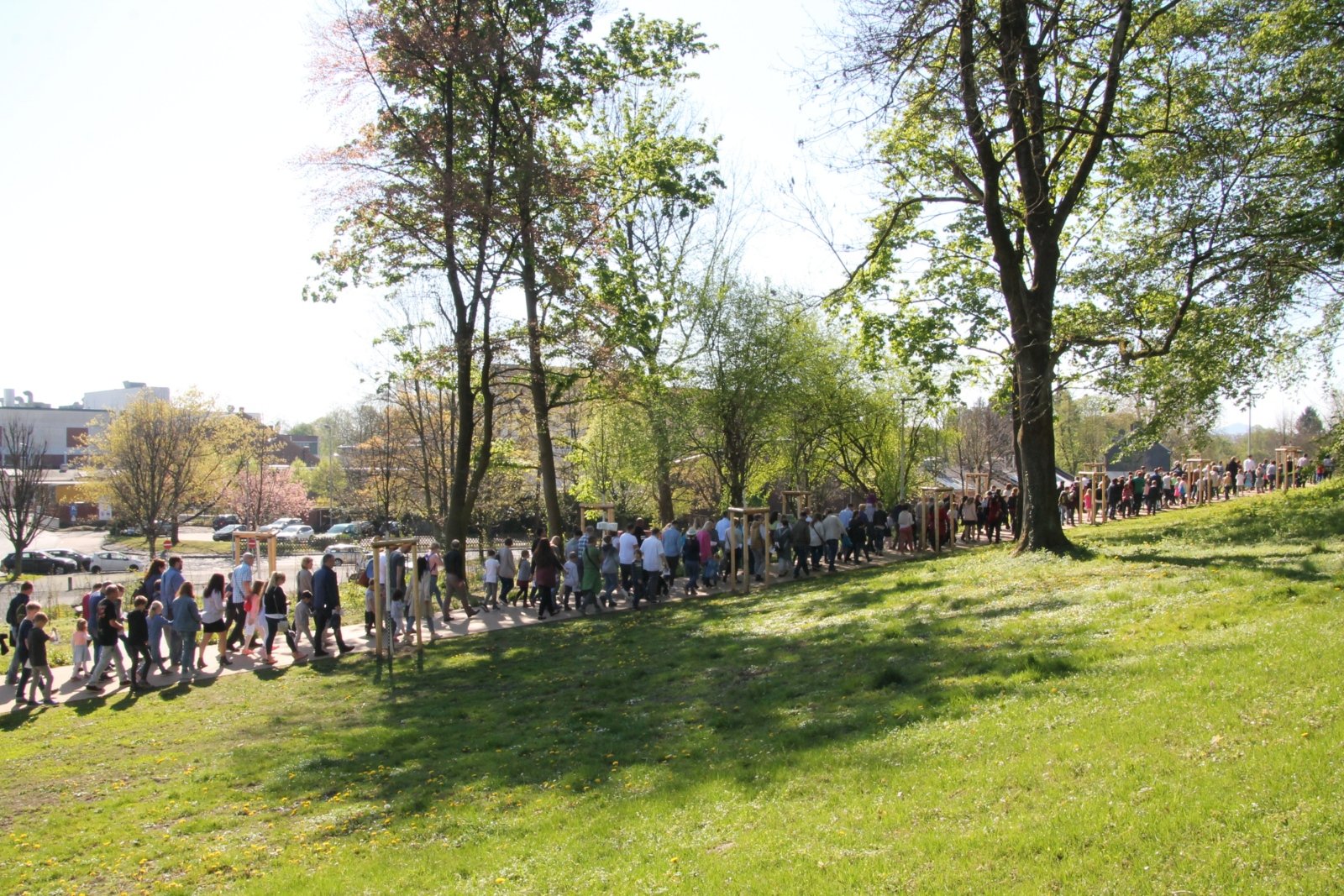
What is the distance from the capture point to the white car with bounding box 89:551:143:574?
44.8 meters

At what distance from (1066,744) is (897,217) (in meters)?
15.8

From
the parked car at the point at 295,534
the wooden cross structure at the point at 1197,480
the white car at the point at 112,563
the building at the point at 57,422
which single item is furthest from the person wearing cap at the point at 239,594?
the building at the point at 57,422

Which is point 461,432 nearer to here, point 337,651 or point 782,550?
point 337,651

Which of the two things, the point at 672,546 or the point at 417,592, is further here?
the point at 672,546

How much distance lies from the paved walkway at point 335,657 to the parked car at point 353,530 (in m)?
33.0

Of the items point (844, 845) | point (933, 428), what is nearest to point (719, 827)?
point (844, 845)

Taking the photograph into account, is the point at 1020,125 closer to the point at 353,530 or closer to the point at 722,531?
the point at 722,531

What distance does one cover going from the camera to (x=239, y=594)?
16.9m

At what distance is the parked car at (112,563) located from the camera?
44.8 meters

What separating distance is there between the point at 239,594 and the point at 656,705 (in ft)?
31.4

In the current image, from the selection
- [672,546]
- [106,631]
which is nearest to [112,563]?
[106,631]

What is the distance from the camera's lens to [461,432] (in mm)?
22141

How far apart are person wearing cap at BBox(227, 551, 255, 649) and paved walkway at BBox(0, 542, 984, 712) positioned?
1.54 feet

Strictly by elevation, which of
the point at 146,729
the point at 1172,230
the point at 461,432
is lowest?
the point at 146,729
